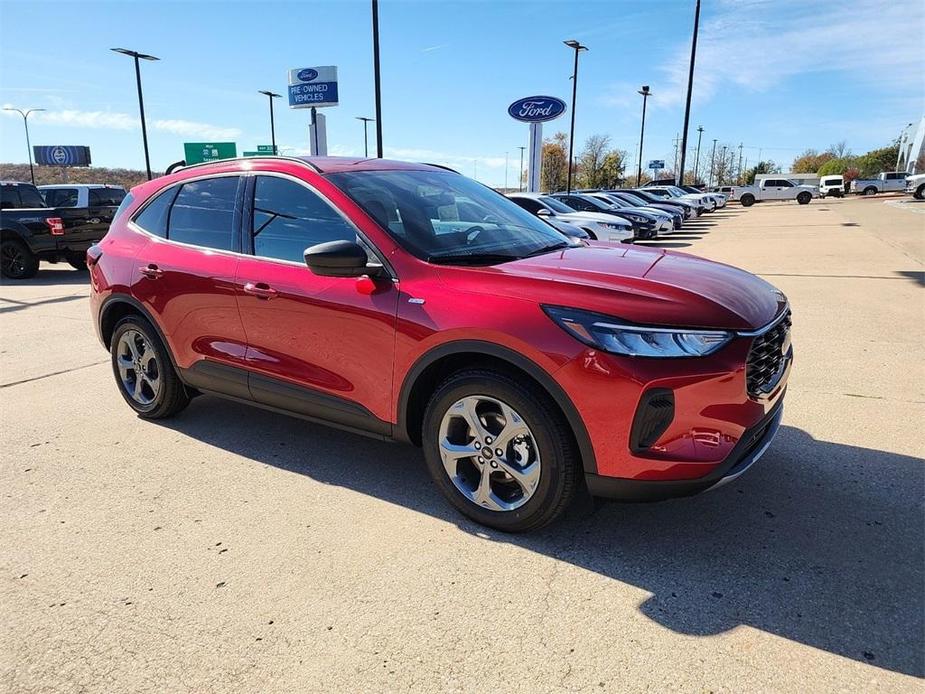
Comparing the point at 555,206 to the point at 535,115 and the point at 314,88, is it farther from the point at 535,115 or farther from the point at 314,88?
the point at 314,88

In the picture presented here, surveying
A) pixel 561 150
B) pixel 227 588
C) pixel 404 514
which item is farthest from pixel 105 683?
pixel 561 150

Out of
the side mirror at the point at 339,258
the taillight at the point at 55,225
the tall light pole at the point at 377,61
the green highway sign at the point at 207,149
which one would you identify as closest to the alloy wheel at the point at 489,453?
the side mirror at the point at 339,258

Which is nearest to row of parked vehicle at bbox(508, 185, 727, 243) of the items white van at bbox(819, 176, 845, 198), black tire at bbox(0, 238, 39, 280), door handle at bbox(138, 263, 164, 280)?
door handle at bbox(138, 263, 164, 280)

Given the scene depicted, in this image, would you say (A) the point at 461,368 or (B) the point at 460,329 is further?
(A) the point at 461,368

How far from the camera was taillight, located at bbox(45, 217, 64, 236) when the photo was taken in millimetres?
12562

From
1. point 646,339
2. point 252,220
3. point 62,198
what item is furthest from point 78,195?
point 646,339

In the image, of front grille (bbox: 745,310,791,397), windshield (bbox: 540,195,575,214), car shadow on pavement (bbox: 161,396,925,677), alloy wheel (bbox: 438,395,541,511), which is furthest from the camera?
windshield (bbox: 540,195,575,214)

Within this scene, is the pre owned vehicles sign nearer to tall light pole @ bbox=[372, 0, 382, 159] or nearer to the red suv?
tall light pole @ bbox=[372, 0, 382, 159]

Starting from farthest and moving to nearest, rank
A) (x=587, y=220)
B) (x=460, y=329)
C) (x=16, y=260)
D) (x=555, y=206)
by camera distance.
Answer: (x=555, y=206) < (x=587, y=220) < (x=16, y=260) < (x=460, y=329)

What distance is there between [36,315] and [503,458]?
28.1ft

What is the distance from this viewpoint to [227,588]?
2.68 meters

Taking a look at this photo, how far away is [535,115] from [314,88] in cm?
891

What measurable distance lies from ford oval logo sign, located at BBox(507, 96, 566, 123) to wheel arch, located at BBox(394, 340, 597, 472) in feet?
76.8

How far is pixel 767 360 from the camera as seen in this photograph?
9.02 ft
